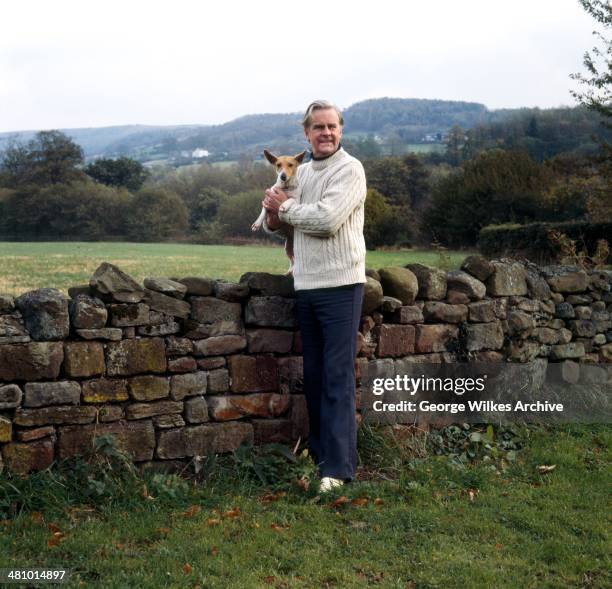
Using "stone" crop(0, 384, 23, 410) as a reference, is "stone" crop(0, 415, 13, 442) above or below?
below

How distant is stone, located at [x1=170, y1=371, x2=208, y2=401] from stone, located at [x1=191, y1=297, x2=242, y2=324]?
392mm

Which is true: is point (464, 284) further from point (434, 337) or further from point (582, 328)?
point (582, 328)

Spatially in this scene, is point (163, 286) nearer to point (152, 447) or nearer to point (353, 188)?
point (152, 447)

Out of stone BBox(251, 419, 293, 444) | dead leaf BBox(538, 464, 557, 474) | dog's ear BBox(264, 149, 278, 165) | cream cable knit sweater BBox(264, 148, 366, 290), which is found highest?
dog's ear BBox(264, 149, 278, 165)

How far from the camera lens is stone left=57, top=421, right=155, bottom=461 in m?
4.44

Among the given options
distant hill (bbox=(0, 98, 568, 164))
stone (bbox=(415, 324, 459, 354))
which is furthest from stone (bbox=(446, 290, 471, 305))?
distant hill (bbox=(0, 98, 568, 164))

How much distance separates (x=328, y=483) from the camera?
179 inches

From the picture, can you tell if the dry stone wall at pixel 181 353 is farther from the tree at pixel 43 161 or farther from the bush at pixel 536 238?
the tree at pixel 43 161

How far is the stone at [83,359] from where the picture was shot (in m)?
4.45

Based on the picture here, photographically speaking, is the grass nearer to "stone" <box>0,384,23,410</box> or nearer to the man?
the man

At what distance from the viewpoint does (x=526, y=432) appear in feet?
19.4

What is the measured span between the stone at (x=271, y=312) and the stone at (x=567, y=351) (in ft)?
10.2

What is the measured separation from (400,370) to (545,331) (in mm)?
1926

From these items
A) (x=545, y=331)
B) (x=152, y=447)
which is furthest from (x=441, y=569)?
(x=545, y=331)
